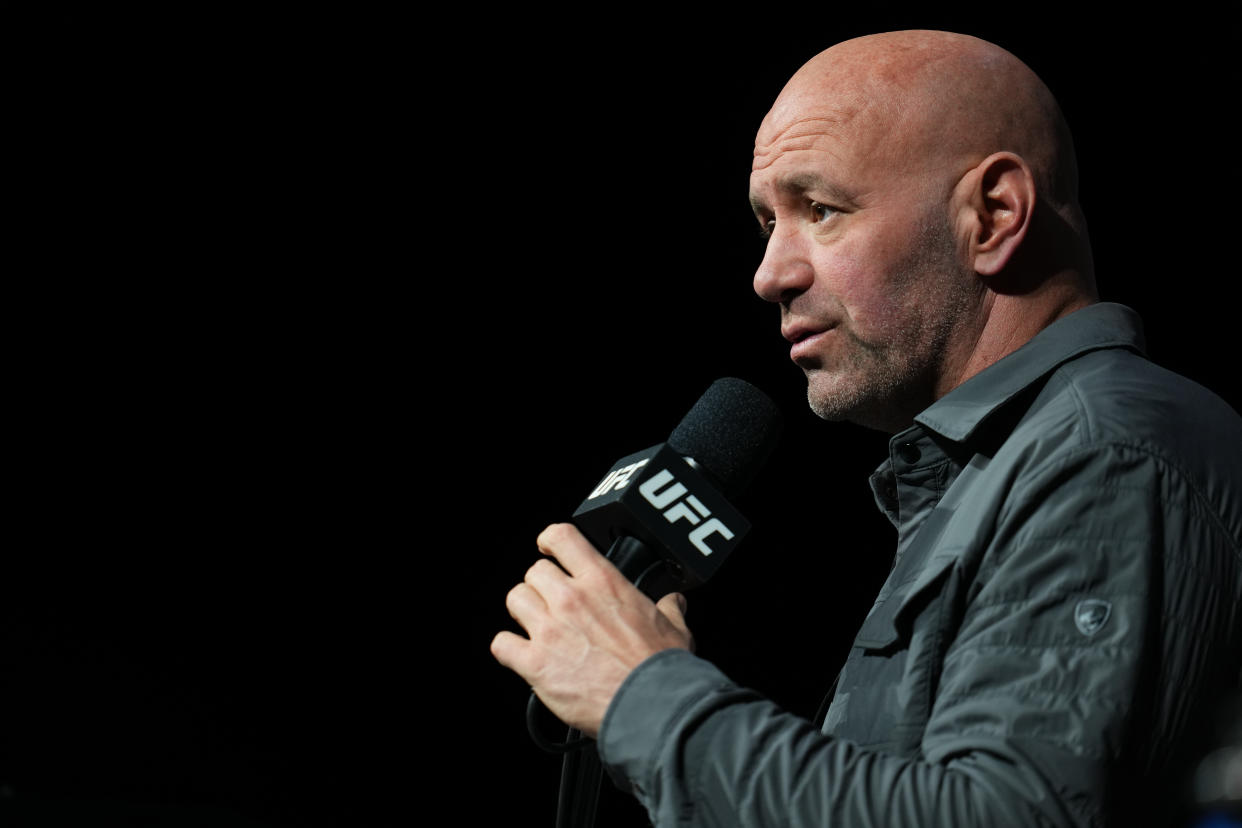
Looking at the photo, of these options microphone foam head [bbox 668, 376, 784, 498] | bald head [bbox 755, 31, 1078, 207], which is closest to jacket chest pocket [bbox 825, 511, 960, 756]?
microphone foam head [bbox 668, 376, 784, 498]

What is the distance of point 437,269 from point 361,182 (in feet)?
0.85

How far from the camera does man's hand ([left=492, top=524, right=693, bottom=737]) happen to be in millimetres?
1107

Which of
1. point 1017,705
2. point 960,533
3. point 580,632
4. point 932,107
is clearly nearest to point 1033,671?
point 1017,705

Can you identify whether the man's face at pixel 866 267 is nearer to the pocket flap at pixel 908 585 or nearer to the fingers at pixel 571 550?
the pocket flap at pixel 908 585

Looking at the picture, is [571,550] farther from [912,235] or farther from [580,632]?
[912,235]

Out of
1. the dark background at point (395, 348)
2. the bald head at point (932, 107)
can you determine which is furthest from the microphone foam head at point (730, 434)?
the dark background at point (395, 348)

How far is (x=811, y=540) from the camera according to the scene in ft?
10.2

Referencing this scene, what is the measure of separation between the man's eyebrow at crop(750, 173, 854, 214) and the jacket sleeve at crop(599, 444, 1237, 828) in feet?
1.73

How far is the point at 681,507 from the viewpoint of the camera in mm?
1297

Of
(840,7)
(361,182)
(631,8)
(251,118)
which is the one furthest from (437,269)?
(840,7)

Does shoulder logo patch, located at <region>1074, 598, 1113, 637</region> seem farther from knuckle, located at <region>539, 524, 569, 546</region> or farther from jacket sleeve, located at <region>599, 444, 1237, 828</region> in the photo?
knuckle, located at <region>539, 524, 569, 546</region>

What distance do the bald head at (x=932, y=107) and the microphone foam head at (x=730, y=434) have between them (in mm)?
315

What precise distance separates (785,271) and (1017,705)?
671mm

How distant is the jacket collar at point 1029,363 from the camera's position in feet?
4.33
